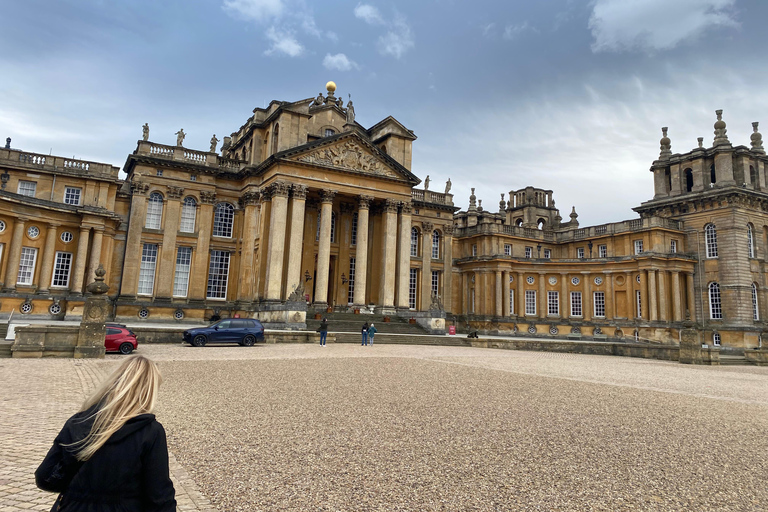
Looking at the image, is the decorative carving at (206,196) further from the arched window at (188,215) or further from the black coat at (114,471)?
the black coat at (114,471)

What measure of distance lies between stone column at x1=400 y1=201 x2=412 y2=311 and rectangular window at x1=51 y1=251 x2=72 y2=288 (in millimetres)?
21715

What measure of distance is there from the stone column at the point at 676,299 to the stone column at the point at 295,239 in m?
30.3

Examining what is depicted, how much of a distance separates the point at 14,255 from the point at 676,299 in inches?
1839

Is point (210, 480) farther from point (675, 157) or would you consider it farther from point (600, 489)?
point (675, 157)

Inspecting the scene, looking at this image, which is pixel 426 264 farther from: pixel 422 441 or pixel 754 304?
pixel 422 441

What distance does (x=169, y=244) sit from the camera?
113ft

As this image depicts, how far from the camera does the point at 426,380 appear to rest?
12734 millimetres

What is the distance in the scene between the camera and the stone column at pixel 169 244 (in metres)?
34.0

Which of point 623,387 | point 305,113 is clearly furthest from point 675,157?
point 623,387

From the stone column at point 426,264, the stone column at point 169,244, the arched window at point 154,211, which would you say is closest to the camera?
the stone column at point 169,244

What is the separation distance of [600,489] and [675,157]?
48.5m

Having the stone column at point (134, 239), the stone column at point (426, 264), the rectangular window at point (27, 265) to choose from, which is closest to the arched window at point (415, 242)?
the stone column at point (426, 264)

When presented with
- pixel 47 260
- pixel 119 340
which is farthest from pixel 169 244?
pixel 119 340

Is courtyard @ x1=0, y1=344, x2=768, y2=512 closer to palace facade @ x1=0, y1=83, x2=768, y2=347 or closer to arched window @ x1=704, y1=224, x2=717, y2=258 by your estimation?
palace facade @ x1=0, y1=83, x2=768, y2=347
